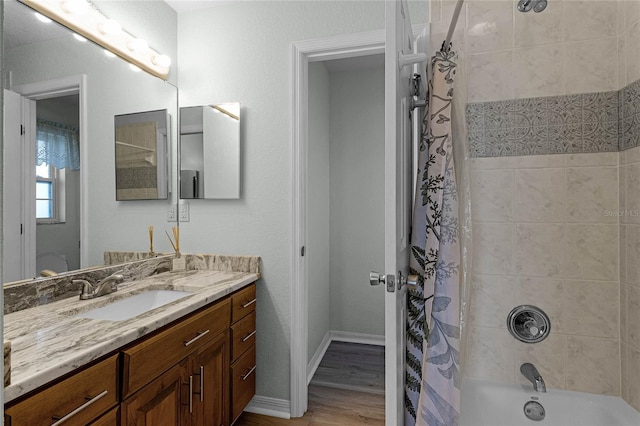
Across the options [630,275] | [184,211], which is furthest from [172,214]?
[630,275]

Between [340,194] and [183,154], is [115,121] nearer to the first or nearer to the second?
[183,154]

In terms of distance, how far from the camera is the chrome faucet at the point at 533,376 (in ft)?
4.75

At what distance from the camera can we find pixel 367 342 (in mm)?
3096

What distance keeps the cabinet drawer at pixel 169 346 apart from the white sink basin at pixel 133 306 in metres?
0.20

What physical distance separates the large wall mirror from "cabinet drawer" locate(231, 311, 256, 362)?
0.72 m

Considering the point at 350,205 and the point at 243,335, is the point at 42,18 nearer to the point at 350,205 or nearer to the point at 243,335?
the point at 243,335

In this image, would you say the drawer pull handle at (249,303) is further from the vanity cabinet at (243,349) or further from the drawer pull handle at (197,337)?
the drawer pull handle at (197,337)

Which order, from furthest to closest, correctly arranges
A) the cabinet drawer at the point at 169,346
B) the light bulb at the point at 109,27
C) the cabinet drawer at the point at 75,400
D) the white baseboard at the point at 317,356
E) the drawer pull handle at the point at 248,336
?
the white baseboard at the point at 317,356 < the drawer pull handle at the point at 248,336 < the light bulb at the point at 109,27 < the cabinet drawer at the point at 169,346 < the cabinet drawer at the point at 75,400

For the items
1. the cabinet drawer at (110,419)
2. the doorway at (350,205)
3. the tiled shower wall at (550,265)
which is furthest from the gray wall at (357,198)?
the cabinet drawer at (110,419)

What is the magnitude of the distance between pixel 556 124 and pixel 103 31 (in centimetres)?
215

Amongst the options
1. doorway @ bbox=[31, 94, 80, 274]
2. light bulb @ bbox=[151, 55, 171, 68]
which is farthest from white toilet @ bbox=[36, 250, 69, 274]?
light bulb @ bbox=[151, 55, 171, 68]

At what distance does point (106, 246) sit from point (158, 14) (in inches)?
54.6

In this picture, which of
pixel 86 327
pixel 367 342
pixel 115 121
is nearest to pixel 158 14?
pixel 115 121

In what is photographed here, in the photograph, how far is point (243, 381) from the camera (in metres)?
1.87
